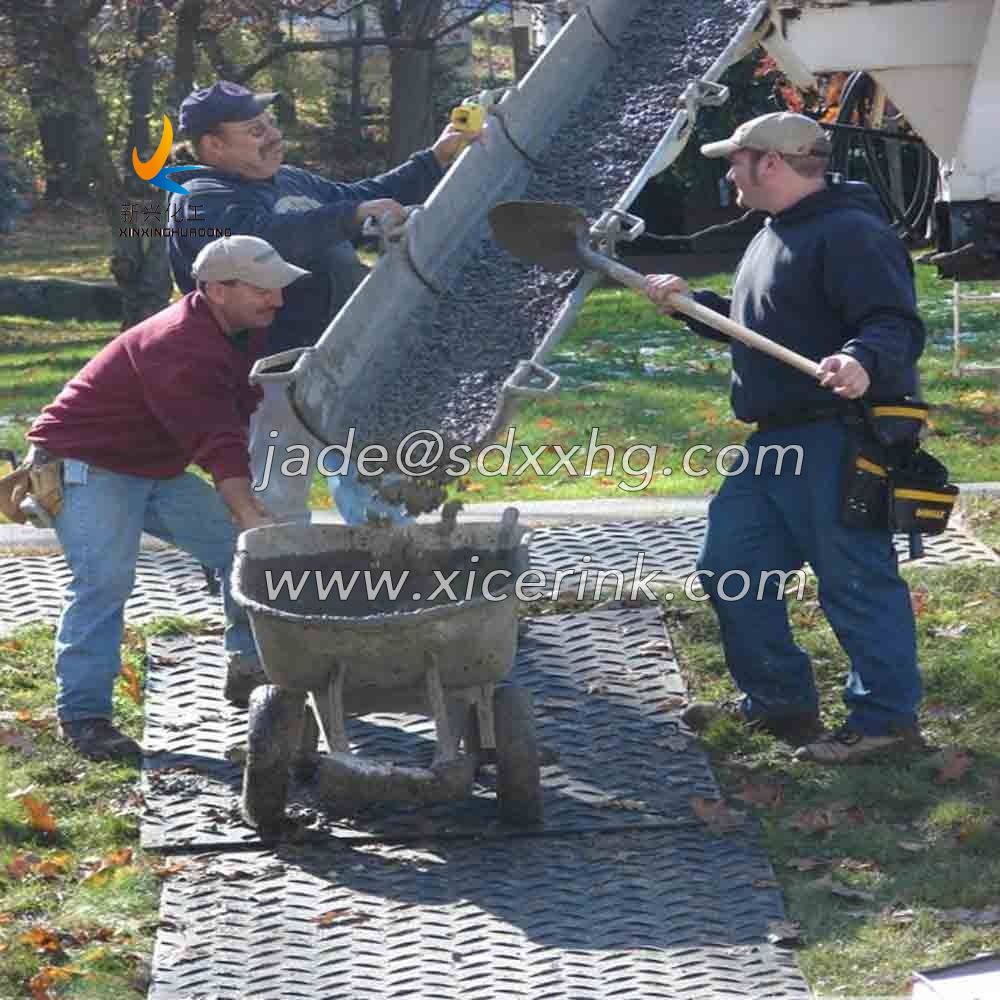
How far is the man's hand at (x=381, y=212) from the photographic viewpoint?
6.86 metres

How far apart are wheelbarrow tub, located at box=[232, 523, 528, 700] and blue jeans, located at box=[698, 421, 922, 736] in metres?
0.78

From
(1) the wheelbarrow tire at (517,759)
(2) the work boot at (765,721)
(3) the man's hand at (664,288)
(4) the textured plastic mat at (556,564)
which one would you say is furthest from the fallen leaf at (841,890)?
(4) the textured plastic mat at (556,564)

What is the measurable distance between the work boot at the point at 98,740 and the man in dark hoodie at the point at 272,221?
88cm

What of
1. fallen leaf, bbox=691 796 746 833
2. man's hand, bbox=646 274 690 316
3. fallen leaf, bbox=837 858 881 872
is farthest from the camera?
man's hand, bbox=646 274 690 316

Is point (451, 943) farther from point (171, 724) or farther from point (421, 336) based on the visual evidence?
point (421, 336)

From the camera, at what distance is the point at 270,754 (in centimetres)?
581

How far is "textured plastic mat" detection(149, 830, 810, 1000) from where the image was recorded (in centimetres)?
498

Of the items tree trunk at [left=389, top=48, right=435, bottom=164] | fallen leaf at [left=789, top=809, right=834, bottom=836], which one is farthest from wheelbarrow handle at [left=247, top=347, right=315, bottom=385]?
tree trunk at [left=389, top=48, right=435, bottom=164]

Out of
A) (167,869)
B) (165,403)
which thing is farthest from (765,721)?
(165,403)

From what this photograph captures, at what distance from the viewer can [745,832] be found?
5.90m

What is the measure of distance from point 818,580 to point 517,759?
122 cm

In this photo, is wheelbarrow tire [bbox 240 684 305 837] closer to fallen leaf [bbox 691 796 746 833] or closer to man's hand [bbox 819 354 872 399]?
fallen leaf [bbox 691 796 746 833]

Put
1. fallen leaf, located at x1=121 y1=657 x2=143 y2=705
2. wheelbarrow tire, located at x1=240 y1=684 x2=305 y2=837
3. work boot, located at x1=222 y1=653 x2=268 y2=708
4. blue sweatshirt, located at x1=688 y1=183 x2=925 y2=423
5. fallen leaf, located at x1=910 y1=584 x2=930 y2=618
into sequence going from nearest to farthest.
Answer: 1. wheelbarrow tire, located at x1=240 y1=684 x2=305 y2=837
2. blue sweatshirt, located at x1=688 y1=183 x2=925 y2=423
3. work boot, located at x1=222 y1=653 x2=268 y2=708
4. fallen leaf, located at x1=121 y1=657 x2=143 y2=705
5. fallen leaf, located at x1=910 y1=584 x2=930 y2=618

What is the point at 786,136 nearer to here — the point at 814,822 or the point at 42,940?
the point at 814,822
